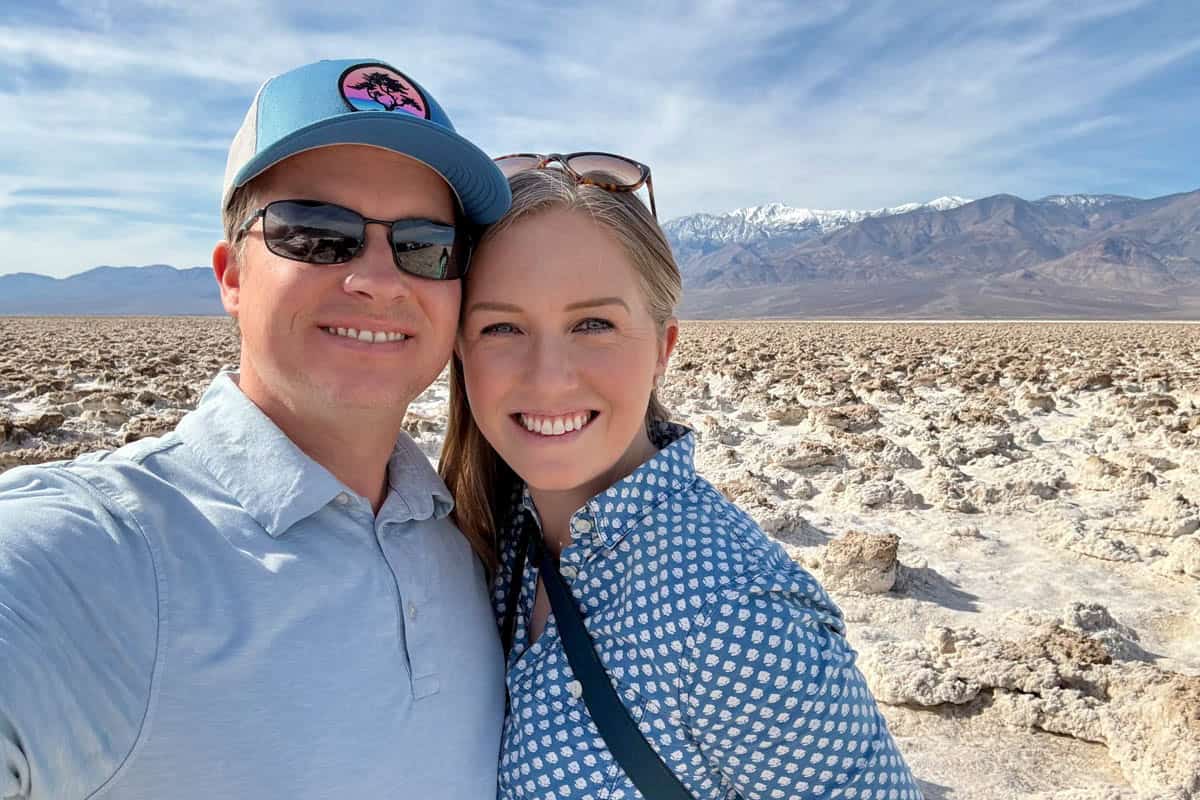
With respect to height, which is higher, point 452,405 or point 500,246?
point 500,246

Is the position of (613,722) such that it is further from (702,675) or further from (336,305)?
(336,305)

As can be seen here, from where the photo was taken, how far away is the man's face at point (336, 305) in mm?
1486

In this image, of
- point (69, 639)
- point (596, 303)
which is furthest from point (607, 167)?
point (69, 639)

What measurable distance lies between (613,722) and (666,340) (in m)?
0.84

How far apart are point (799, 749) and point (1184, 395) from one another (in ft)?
40.2

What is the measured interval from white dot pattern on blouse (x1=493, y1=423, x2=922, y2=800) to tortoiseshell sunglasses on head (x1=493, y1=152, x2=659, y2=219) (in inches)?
23.0

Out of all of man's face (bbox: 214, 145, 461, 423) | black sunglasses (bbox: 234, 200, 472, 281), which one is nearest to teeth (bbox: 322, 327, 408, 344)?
man's face (bbox: 214, 145, 461, 423)

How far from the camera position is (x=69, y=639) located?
40.5 inches

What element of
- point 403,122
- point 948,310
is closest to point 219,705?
point 403,122

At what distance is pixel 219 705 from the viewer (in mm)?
1098

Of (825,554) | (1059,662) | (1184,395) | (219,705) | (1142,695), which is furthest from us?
(1184,395)

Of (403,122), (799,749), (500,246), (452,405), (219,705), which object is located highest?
(403,122)

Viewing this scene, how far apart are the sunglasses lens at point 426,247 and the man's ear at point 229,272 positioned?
0.33 meters

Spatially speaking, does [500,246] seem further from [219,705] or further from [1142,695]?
[1142,695]
